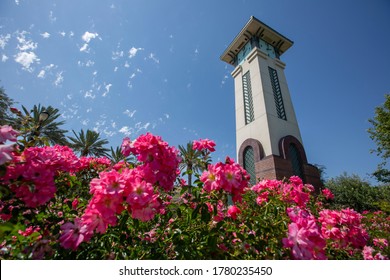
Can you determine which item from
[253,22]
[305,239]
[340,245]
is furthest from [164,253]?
[253,22]

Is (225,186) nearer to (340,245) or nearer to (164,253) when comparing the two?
(164,253)

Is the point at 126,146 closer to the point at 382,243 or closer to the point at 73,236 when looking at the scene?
the point at 73,236

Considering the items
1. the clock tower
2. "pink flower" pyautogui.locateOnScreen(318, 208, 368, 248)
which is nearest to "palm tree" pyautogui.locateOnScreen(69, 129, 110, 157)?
the clock tower

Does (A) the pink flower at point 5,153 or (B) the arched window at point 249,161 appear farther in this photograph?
(B) the arched window at point 249,161

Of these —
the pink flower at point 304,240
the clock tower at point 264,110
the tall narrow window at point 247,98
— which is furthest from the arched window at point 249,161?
the pink flower at point 304,240

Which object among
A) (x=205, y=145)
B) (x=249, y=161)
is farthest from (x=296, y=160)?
(x=205, y=145)

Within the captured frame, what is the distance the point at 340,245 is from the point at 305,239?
0.74m

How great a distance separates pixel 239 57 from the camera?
15.4m

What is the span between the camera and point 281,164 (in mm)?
9414

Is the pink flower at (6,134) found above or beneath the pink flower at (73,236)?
above

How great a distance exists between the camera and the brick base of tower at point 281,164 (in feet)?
30.3

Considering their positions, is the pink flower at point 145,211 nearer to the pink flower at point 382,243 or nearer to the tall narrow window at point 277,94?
the pink flower at point 382,243

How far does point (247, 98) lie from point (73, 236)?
1287 cm

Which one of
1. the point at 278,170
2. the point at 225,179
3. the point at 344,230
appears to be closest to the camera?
the point at 225,179
